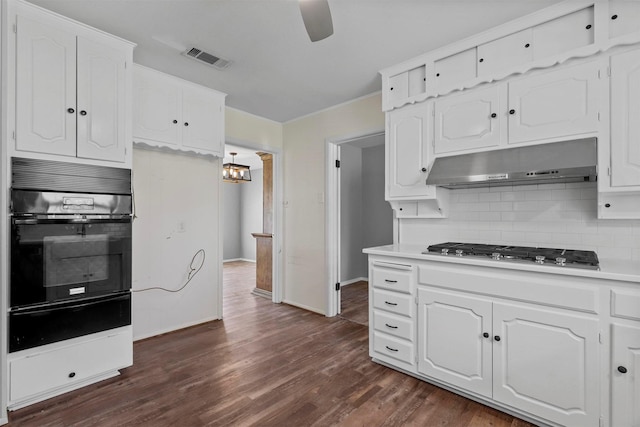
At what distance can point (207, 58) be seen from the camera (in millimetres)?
2645

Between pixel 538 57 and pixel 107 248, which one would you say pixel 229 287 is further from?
pixel 538 57

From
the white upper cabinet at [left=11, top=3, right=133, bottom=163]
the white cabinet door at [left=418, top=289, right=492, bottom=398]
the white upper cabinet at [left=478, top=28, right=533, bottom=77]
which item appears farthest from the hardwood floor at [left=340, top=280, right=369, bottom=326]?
the white upper cabinet at [left=11, top=3, right=133, bottom=163]

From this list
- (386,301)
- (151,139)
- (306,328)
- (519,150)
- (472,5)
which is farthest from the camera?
(306,328)

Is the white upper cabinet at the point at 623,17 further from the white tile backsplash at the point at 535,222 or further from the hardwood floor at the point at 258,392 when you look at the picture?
the hardwood floor at the point at 258,392

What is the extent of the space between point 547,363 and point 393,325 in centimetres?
100

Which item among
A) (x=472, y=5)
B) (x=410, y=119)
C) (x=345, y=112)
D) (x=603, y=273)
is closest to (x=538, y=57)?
(x=472, y=5)

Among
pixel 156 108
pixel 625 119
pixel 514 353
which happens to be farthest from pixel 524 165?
pixel 156 108

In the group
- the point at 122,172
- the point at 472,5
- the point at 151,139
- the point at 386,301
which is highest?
the point at 472,5

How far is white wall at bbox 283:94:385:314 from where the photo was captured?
3764 mm

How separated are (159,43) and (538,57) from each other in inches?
110

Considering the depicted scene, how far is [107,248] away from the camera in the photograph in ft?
7.64

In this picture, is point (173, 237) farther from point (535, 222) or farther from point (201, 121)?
point (535, 222)

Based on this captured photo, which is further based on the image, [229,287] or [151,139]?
[229,287]

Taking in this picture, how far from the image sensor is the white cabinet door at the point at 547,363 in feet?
5.42
